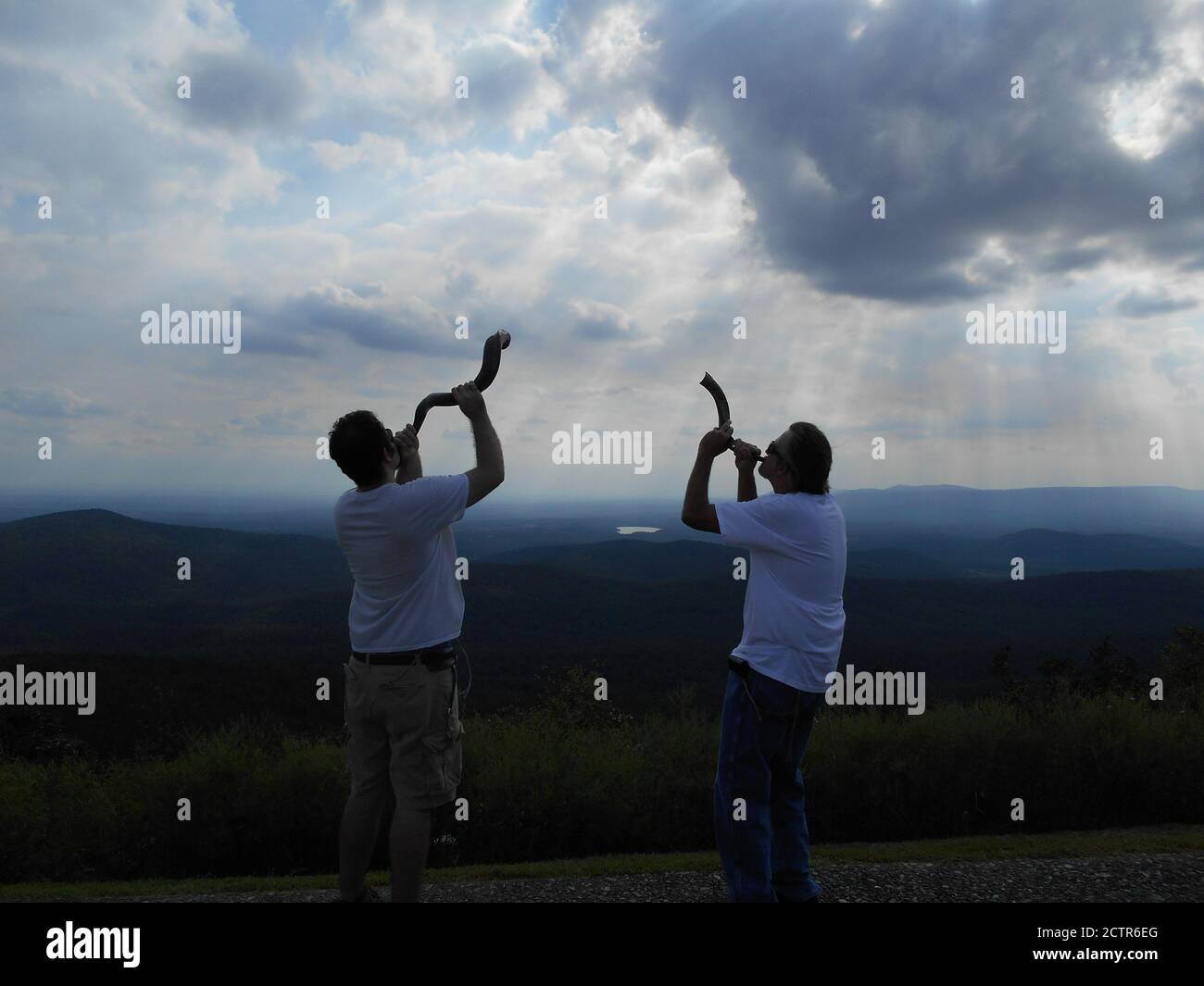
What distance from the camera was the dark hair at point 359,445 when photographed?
2.91 m

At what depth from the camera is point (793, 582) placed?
293 cm

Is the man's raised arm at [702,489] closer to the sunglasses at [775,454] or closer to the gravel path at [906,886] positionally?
the sunglasses at [775,454]

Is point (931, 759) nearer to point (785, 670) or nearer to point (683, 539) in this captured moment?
point (785, 670)

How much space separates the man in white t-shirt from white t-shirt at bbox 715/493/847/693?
957mm

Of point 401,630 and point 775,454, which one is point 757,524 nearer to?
point 775,454

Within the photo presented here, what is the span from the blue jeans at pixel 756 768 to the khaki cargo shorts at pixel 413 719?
101cm

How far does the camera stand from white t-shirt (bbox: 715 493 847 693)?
9.53ft

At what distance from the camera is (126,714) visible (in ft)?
89.1

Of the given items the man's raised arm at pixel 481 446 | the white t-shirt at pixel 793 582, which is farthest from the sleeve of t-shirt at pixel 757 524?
the man's raised arm at pixel 481 446

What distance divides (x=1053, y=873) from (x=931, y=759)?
7.02 ft

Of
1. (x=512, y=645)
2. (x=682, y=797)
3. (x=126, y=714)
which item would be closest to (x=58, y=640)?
(x=512, y=645)

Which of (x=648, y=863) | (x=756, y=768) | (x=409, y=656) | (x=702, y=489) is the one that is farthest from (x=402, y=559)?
(x=648, y=863)

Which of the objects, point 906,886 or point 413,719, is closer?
point 413,719

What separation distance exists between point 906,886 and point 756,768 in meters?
1.91
